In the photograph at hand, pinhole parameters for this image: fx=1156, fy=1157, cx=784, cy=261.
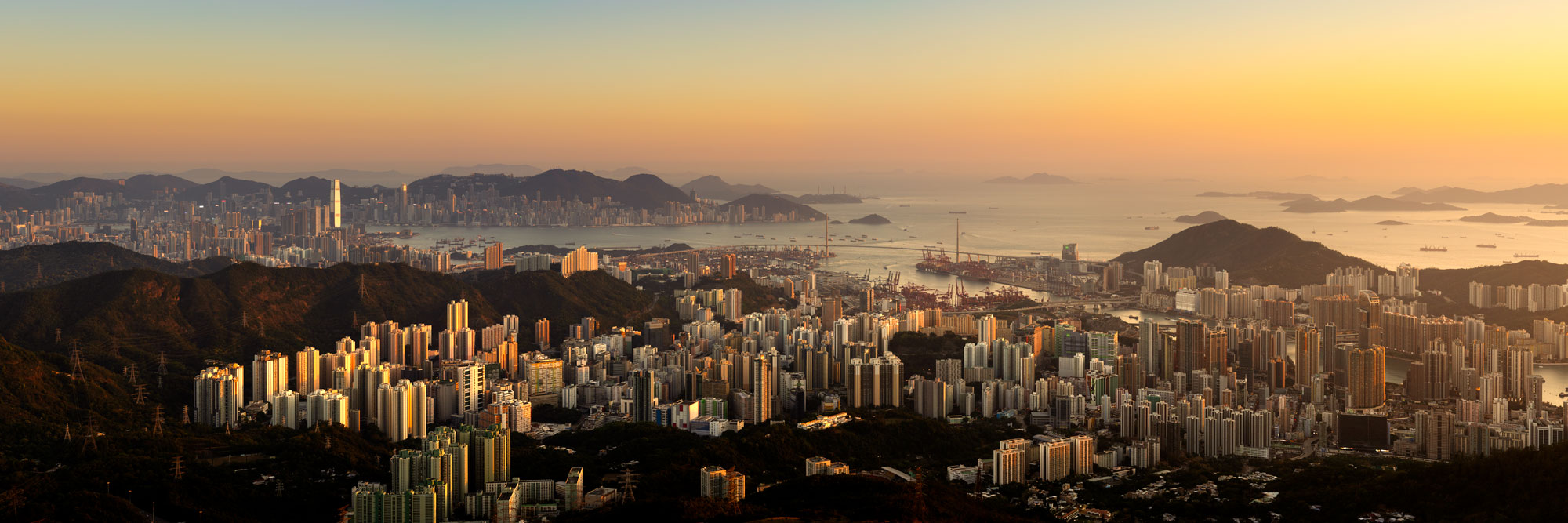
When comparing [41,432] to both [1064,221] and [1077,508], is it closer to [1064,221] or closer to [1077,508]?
[1077,508]

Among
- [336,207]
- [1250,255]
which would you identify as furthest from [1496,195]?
[336,207]

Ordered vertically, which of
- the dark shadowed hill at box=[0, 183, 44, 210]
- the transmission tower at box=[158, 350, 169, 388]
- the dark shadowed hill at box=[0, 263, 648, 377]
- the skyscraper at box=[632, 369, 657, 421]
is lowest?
the skyscraper at box=[632, 369, 657, 421]

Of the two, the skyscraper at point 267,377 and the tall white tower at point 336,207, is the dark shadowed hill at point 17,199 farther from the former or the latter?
the skyscraper at point 267,377

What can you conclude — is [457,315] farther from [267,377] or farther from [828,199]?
[828,199]

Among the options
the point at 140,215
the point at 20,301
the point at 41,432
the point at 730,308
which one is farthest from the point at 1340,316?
the point at 140,215

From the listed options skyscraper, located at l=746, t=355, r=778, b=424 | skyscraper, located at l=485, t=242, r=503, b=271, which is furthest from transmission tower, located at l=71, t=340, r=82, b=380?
skyscraper, located at l=485, t=242, r=503, b=271

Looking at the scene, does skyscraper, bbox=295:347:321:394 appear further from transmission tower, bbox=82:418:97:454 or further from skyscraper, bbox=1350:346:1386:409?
skyscraper, bbox=1350:346:1386:409

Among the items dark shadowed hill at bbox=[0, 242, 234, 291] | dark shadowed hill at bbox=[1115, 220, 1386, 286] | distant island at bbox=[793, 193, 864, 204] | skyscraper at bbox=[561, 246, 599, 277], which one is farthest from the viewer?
distant island at bbox=[793, 193, 864, 204]

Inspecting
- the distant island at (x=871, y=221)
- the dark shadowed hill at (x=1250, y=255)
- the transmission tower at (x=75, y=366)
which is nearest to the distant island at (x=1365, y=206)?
the distant island at (x=871, y=221)
